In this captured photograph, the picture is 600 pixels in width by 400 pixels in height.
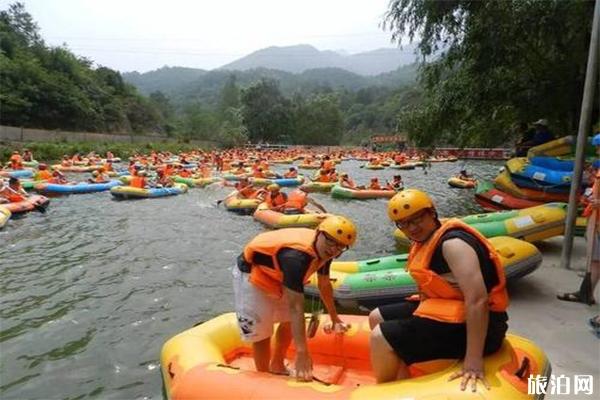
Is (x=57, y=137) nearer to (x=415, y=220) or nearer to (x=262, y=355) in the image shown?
(x=262, y=355)

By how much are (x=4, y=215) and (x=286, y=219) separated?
5.97m

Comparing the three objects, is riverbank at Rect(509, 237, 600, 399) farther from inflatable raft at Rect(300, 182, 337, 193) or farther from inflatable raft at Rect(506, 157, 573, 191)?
inflatable raft at Rect(300, 182, 337, 193)

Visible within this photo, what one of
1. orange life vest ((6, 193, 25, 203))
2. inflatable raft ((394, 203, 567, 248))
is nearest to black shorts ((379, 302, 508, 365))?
inflatable raft ((394, 203, 567, 248))

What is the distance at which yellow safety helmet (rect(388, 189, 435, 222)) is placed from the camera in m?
2.87

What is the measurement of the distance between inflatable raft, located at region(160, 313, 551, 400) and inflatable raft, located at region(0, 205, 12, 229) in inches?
327

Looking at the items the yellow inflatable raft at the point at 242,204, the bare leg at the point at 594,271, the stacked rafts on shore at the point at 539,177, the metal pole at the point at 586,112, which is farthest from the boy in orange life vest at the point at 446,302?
the yellow inflatable raft at the point at 242,204

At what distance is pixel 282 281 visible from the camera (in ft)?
11.2

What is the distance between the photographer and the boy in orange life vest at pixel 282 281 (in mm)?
3254

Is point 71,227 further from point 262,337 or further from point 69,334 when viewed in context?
point 262,337

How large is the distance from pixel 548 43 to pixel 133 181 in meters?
12.1

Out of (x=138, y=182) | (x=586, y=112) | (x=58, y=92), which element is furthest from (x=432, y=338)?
(x=58, y=92)

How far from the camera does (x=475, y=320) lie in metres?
2.66

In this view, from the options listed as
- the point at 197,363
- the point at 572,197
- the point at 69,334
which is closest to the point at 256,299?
the point at 197,363

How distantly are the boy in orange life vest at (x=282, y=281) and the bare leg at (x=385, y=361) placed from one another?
18.1 inches
